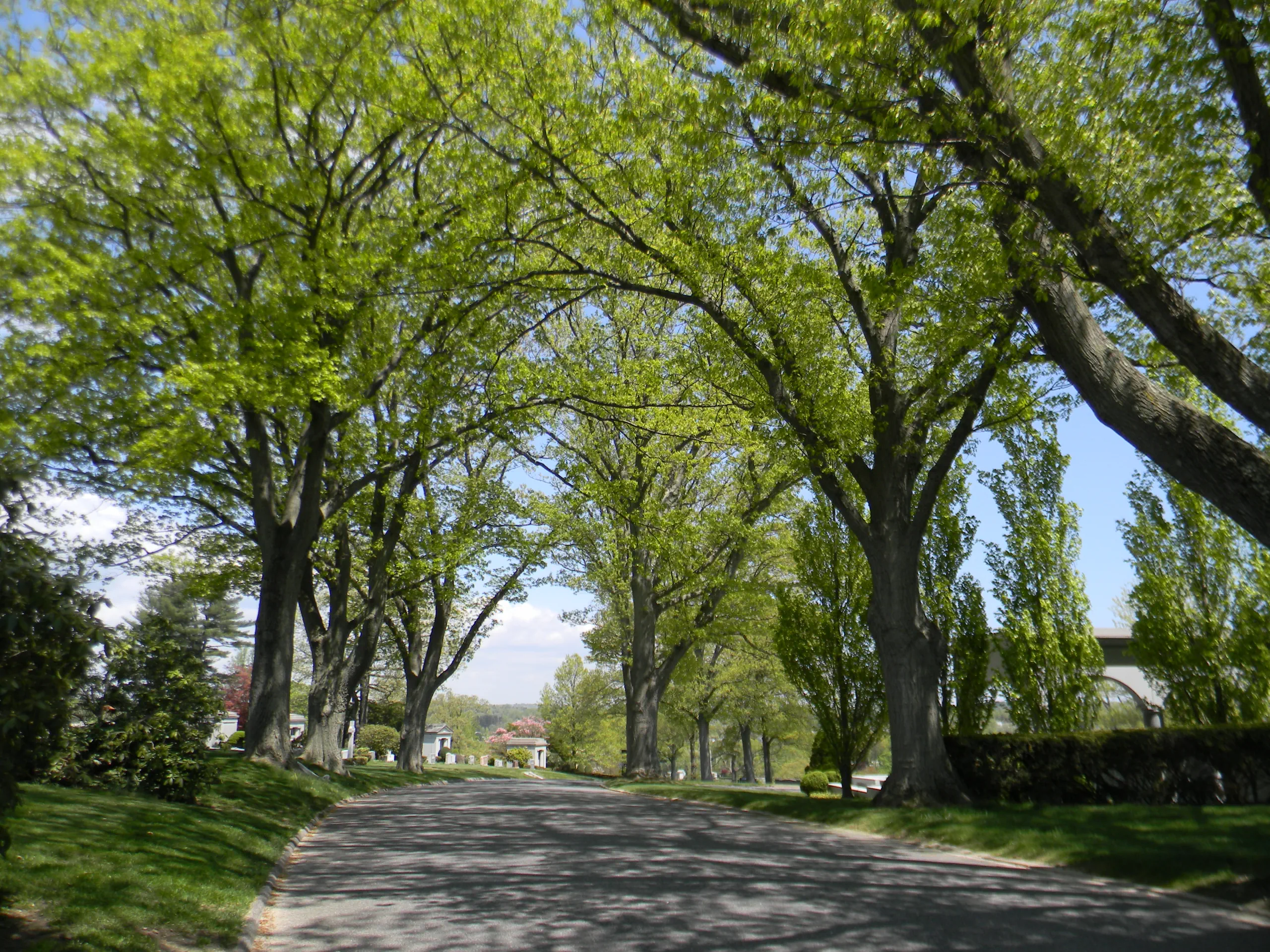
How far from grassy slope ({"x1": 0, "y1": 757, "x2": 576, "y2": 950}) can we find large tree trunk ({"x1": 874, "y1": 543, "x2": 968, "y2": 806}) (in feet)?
28.2

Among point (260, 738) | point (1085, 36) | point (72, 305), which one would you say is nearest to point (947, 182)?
point (1085, 36)

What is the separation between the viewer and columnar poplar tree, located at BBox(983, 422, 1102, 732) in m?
14.5

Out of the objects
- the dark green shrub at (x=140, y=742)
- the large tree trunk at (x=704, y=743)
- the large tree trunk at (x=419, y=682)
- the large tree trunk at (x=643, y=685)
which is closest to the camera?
the dark green shrub at (x=140, y=742)

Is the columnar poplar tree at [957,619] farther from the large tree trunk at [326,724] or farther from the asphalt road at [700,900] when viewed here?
the large tree trunk at [326,724]

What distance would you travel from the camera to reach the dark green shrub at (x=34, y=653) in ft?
13.0

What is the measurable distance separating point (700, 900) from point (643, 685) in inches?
737

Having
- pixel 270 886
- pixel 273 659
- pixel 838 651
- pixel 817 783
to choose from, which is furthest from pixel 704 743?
pixel 270 886

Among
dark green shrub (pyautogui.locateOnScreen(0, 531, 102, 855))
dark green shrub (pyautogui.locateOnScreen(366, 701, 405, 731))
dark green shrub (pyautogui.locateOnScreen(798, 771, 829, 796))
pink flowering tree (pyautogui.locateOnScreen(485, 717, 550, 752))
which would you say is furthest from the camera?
pink flowering tree (pyautogui.locateOnScreen(485, 717, 550, 752))

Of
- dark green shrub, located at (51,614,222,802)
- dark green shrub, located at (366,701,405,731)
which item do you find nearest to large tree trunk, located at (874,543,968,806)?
dark green shrub, located at (51,614,222,802)

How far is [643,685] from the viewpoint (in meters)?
24.6

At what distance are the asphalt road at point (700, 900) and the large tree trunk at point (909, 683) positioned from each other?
7.61ft

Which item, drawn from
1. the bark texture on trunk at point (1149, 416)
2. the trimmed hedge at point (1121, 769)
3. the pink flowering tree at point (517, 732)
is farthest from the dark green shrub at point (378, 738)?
the bark texture on trunk at point (1149, 416)

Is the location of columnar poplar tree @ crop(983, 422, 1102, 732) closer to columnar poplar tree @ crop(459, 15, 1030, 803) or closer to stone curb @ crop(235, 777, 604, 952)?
columnar poplar tree @ crop(459, 15, 1030, 803)

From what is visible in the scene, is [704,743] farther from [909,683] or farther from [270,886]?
[270,886]
